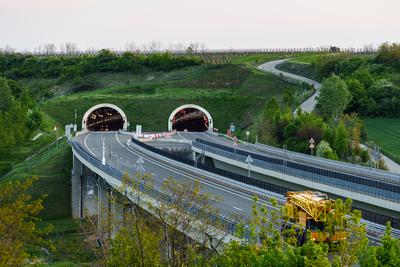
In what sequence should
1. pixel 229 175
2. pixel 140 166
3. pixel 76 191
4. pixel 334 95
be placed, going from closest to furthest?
pixel 140 166, pixel 229 175, pixel 76 191, pixel 334 95

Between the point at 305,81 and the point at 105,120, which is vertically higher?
the point at 305,81

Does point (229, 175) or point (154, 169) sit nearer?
point (229, 175)

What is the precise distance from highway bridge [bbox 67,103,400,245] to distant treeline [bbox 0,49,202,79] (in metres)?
51.2

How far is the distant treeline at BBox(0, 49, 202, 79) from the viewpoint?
135 metres

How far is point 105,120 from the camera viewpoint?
101 metres

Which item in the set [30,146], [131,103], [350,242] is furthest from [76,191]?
[350,242]

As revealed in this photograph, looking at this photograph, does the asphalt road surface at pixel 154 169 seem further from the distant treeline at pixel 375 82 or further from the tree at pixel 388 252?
the distant treeline at pixel 375 82

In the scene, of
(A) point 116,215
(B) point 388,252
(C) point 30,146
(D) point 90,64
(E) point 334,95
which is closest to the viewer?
(B) point 388,252

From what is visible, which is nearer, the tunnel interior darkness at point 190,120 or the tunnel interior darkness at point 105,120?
the tunnel interior darkness at point 190,120

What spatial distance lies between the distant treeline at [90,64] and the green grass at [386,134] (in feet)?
217

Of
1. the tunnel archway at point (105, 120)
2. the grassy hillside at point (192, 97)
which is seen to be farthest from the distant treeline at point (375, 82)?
the tunnel archway at point (105, 120)

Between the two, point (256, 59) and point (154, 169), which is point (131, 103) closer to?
point (154, 169)

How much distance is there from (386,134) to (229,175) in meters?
29.7

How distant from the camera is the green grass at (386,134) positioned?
60.8 meters
